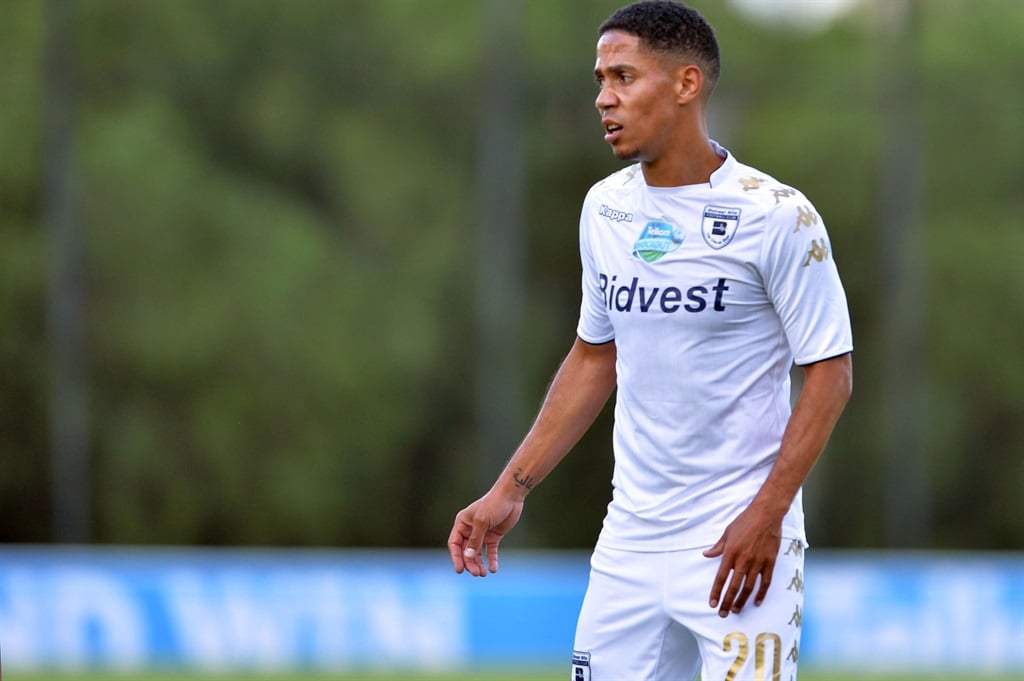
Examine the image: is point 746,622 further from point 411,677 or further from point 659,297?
point 411,677

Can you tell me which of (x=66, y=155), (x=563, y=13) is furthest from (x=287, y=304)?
(x=563, y=13)

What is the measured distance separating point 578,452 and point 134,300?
4.21 metres

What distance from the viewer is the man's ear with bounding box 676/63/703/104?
12.3 ft

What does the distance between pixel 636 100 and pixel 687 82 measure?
0.42 ft

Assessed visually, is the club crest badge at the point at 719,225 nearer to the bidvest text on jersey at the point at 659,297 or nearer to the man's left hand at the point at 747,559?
the bidvest text on jersey at the point at 659,297

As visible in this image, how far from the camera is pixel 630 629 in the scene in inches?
149

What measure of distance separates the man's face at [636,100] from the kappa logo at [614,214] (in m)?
0.15

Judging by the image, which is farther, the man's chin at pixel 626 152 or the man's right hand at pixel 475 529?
the man's right hand at pixel 475 529

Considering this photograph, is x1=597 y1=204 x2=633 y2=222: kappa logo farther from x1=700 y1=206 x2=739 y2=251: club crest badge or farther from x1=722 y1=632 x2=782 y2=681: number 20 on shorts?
x1=722 y1=632 x2=782 y2=681: number 20 on shorts

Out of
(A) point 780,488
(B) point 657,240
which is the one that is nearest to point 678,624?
(A) point 780,488

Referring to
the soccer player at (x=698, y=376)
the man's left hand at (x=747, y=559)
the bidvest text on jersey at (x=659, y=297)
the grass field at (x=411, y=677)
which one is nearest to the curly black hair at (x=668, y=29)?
the soccer player at (x=698, y=376)

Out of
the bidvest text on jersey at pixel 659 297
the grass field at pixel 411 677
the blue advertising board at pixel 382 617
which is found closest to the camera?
the bidvest text on jersey at pixel 659 297

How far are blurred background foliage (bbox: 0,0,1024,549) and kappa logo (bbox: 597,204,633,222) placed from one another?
1085cm

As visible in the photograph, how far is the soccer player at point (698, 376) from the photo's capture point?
3.59 metres
